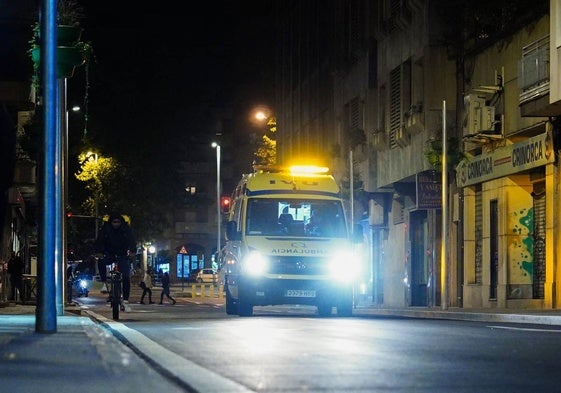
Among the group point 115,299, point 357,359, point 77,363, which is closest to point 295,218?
point 115,299

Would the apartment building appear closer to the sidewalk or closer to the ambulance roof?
the ambulance roof

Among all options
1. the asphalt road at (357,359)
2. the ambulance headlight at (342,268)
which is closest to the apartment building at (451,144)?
the ambulance headlight at (342,268)

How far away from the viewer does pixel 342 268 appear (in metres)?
26.5

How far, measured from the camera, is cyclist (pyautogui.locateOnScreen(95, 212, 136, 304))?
21188mm

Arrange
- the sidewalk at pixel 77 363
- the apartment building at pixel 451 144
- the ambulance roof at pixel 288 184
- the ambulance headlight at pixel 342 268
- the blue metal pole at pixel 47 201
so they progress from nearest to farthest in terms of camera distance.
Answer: the sidewalk at pixel 77 363, the blue metal pole at pixel 47 201, the ambulance headlight at pixel 342 268, the ambulance roof at pixel 288 184, the apartment building at pixel 451 144

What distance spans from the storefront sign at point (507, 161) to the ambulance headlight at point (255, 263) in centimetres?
808

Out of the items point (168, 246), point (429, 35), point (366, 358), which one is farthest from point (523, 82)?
point (168, 246)

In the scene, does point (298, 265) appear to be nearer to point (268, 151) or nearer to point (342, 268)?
point (342, 268)

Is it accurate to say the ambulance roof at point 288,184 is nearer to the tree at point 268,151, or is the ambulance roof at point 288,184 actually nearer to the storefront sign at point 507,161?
the storefront sign at point 507,161

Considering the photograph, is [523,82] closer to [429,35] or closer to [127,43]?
[429,35]

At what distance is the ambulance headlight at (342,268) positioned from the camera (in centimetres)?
2641

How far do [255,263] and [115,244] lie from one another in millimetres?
5441

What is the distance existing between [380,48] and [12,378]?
39.5 meters

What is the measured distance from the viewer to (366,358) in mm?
10625
